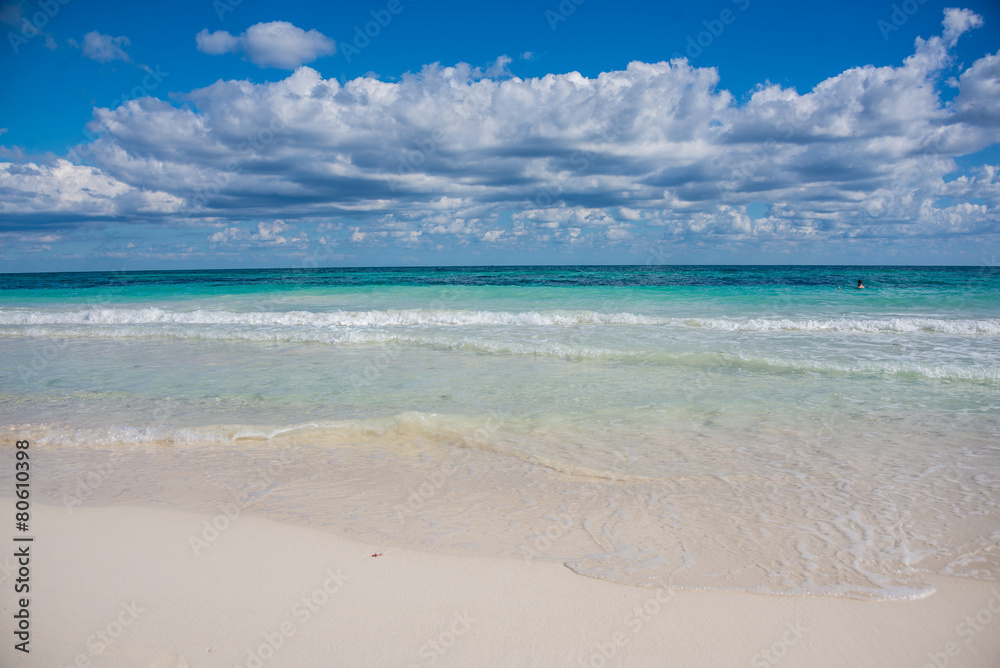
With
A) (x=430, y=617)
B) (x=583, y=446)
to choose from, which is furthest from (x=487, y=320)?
(x=430, y=617)

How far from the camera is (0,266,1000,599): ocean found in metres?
3.61

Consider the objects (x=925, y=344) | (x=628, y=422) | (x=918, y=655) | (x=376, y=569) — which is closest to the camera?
(x=918, y=655)

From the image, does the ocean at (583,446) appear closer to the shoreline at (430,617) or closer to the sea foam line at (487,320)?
the shoreline at (430,617)

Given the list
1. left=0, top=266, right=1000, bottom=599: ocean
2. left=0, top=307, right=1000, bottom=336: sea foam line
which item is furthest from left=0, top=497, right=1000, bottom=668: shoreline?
left=0, top=307, right=1000, bottom=336: sea foam line

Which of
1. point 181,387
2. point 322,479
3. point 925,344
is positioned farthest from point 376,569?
point 925,344

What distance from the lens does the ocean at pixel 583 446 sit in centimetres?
361

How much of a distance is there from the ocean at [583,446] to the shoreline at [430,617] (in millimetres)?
195

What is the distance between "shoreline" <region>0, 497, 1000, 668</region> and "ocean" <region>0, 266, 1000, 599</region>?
7.7 inches

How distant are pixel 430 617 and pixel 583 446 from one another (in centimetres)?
313

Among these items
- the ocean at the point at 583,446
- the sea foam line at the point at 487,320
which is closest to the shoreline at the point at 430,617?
the ocean at the point at 583,446

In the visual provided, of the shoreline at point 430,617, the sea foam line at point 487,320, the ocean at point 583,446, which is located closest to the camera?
the shoreline at point 430,617

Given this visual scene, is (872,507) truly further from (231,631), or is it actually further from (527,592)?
(231,631)

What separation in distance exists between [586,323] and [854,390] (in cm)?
912

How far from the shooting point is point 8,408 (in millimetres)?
7379
